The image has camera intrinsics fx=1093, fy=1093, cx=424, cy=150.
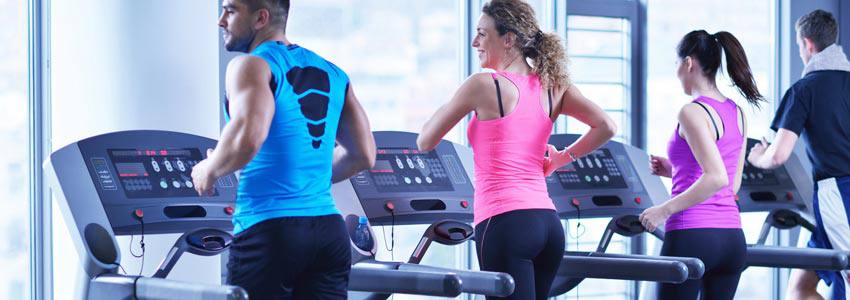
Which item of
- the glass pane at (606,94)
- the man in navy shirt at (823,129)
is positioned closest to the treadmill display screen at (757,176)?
the man in navy shirt at (823,129)

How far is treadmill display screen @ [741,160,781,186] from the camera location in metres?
4.52

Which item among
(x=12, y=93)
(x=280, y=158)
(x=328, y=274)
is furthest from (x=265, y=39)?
(x=12, y=93)

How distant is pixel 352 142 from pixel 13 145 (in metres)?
1.89

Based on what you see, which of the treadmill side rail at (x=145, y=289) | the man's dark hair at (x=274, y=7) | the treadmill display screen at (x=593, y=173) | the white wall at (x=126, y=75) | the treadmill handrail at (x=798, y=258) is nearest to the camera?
the man's dark hair at (x=274, y=7)

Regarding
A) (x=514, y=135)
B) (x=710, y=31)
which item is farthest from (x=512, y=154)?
(x=710, y=31)

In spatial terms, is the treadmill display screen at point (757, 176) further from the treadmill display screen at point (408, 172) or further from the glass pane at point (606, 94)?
the treadmill display screen at point (408, 172)

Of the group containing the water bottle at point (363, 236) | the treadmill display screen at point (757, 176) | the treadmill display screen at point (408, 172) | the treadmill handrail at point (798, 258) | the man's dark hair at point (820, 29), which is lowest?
the treadmill handrail at point (798, 258)

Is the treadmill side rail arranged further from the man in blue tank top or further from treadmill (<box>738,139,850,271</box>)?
treadmill (<box>738,139,850,271</box>)

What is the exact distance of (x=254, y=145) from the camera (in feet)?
7.02

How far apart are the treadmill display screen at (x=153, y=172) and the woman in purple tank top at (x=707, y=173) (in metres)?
1.39

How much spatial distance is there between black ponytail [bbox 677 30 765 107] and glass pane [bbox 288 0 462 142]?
1.47 metres

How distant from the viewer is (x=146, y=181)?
2.98 m

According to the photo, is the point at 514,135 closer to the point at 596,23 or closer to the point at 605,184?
the point at 605,184

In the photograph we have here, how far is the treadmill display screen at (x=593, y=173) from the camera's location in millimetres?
3924
